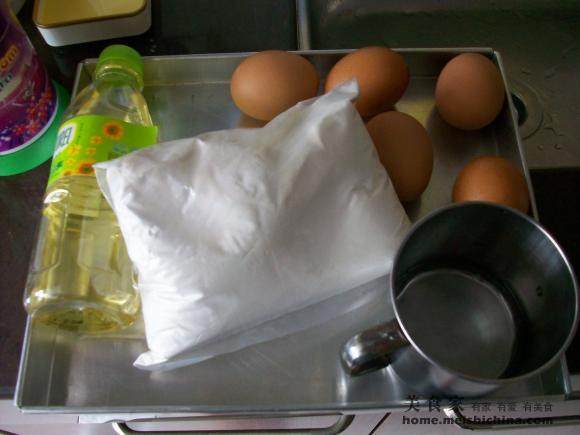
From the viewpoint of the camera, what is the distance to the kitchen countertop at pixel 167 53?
52cm

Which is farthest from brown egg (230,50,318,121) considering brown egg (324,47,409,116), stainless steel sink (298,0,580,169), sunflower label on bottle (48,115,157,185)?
stainless steel sink (298,0,580,169)

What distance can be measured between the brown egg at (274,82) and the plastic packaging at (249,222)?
0.08 meters

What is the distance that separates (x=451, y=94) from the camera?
0.59 metres

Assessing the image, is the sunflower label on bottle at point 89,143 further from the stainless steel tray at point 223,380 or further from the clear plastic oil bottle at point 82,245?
the stainless steel tray at point 223,380

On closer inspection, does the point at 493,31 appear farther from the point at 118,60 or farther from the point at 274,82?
the point at 118,60

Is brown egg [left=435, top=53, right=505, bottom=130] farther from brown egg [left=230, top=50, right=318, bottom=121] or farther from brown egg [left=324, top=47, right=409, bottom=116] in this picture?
brown egg [left=230, top=50, right=318, bottom=121]

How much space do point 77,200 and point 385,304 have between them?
344 mm

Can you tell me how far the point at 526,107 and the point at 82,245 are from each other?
0.68 meters

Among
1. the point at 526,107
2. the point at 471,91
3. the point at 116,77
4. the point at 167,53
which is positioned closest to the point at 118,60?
the point at 116,77

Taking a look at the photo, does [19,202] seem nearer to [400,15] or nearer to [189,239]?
[189,239]

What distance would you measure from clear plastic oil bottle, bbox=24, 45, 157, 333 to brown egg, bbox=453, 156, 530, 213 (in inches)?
13.9

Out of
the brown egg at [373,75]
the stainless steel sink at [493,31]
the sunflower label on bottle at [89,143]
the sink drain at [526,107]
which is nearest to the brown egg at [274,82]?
the brown egg at [373,75]

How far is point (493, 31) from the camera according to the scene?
2.85 ft

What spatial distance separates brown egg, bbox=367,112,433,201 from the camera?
1.72 ft
